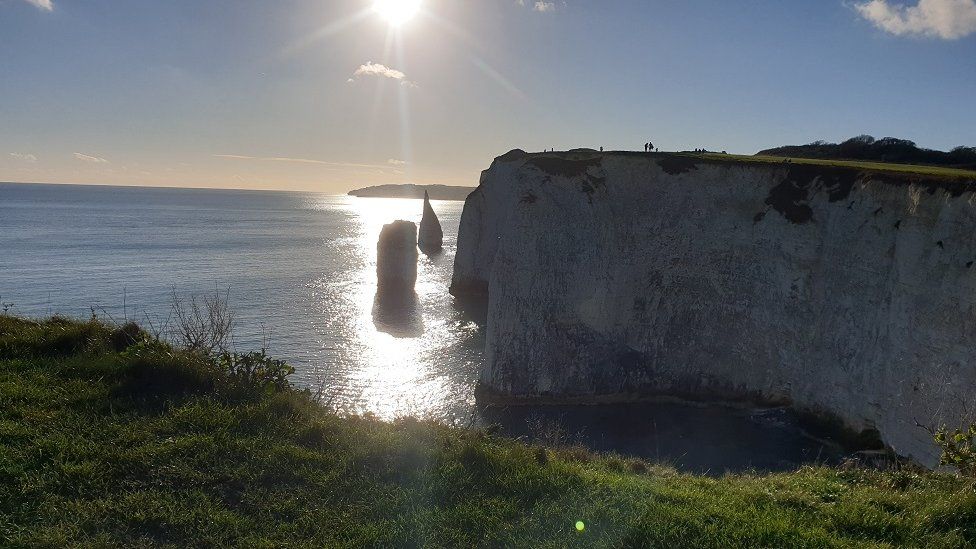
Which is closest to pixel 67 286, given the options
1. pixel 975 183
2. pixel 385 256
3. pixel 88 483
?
pixel 385 256

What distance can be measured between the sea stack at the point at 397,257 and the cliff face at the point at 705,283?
78.0ft

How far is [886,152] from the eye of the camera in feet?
89.9

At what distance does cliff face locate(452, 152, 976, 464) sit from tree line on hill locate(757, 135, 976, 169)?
7.69m

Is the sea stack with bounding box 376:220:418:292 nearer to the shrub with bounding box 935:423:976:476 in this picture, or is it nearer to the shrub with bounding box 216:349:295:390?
the shrub with bounding box 216:349:295:390

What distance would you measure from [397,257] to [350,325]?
1569cm

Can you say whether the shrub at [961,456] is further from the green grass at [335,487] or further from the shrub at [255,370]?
Answer: the shrub at [255,370]

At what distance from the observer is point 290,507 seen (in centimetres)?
630

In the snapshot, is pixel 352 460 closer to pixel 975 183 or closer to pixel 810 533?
pixel 810 533

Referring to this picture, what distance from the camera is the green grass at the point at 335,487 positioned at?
19.1 feet

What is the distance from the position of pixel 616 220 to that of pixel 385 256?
95.7ft

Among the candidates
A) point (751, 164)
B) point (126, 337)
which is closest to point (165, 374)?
point (126, 337)

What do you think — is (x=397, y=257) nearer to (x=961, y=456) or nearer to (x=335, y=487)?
(x=335, y=487)

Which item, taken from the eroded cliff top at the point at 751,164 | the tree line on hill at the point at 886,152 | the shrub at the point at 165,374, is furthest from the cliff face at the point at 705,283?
the shrub at the point at 165,374

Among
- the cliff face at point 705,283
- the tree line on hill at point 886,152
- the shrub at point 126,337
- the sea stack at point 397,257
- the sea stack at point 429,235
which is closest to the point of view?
the shrub at point 126,337
